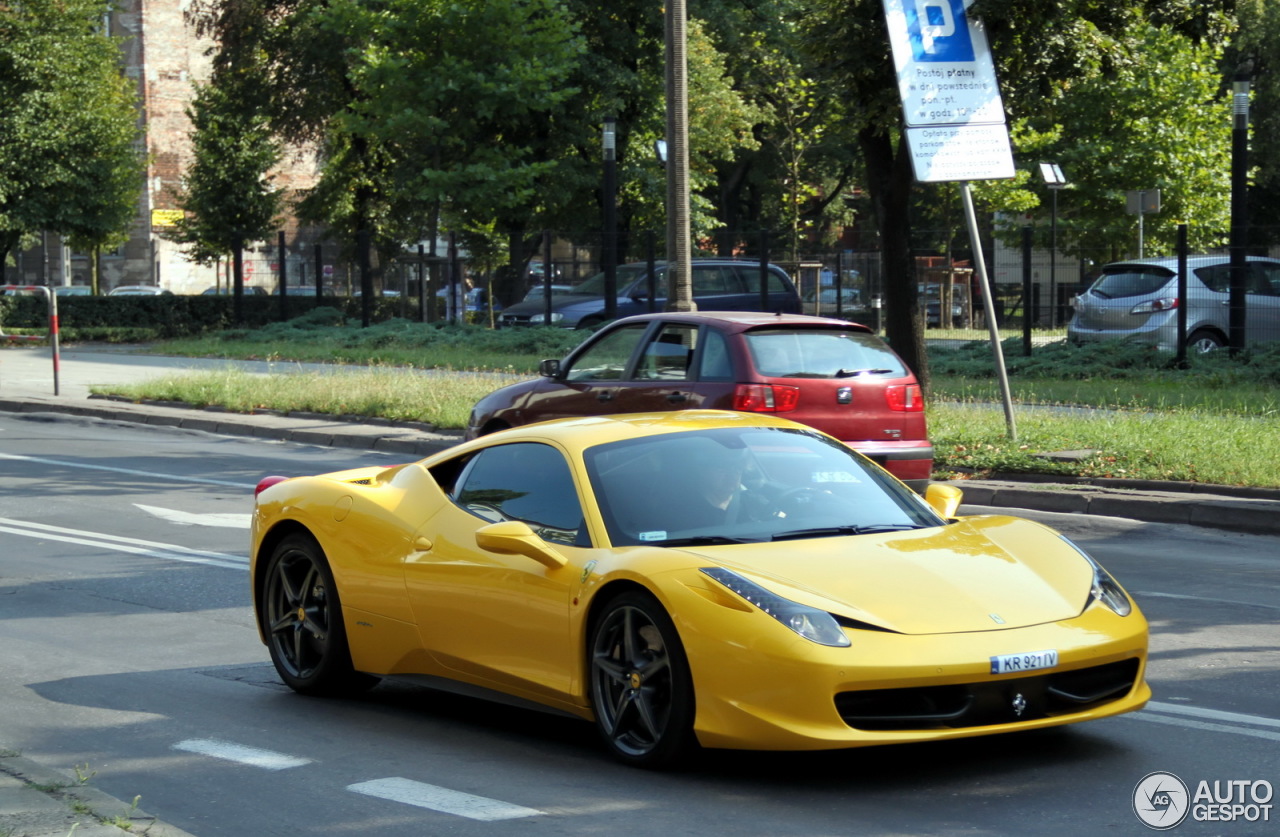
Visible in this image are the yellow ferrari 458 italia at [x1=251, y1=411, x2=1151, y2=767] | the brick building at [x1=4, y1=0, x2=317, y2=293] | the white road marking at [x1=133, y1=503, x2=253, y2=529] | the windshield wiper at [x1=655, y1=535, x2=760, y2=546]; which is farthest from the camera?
the brick building at [x1=4, y1=0, x2=317, y2=293]

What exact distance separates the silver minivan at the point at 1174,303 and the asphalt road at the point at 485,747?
44.7 feet

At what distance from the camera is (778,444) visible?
20.8 ft

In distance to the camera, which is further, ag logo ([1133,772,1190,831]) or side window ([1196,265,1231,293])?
side window ([1196,265,1231,293])

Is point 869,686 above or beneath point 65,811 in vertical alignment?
above

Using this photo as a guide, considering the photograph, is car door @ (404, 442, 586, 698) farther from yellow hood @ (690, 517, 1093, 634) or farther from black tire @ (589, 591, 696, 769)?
yellow hood @ (690, 517, 1093, 634)

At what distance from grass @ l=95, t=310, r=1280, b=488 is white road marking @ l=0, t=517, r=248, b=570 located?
6274 millimetres

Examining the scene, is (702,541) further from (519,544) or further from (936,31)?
(936,31)

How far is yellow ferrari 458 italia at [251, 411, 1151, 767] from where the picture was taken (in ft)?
16.8

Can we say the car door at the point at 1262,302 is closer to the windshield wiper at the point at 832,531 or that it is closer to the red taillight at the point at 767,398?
the red taillight at the point at 767,398

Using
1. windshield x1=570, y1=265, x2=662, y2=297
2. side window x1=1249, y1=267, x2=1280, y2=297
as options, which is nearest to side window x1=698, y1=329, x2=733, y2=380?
side window x1=1249, y1=267, x2=1280, y2=297

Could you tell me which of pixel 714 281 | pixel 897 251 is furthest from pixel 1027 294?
pixel 897 251

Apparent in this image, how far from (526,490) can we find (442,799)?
1390 millimetres

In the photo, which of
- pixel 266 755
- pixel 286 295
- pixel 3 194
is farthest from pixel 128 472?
pixel 3 194

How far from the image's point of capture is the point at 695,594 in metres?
5.29
